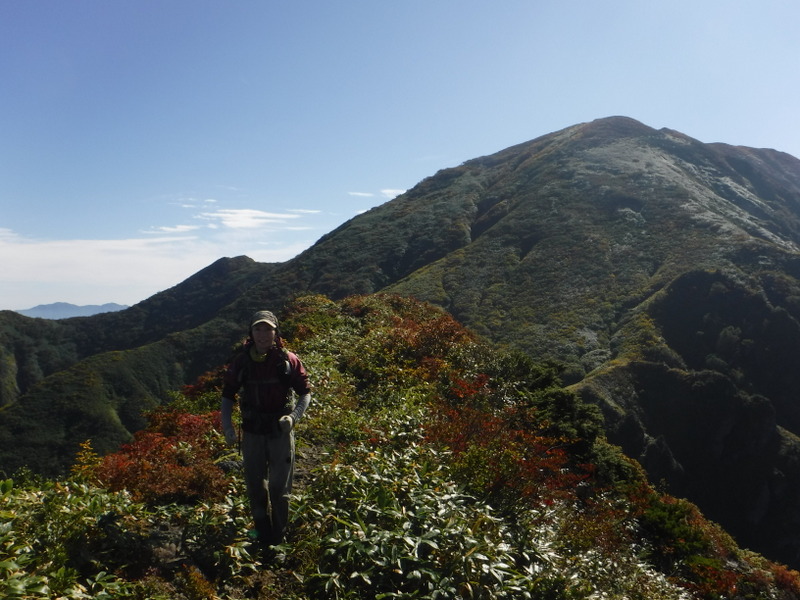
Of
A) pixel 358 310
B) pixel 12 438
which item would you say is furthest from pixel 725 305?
pixel 12 438

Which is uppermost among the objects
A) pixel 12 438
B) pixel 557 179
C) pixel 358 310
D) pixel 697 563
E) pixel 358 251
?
pixel 557 179

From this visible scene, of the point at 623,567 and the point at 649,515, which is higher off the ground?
the point at 623,567

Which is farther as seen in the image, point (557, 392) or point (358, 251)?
point (358, 251)

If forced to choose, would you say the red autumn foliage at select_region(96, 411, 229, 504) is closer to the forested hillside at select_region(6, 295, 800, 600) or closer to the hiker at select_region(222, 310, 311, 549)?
the forested hillside at select_region(6, 295, 800, 600)

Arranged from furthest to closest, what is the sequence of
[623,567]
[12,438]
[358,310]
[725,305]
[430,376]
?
[12,438] → [725,305] → [358,310] → [430,376] → [623,567]

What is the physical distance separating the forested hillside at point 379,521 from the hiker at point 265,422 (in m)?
0.30

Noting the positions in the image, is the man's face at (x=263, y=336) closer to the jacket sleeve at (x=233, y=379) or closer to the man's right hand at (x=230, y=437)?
the jacket sleeve at (x=233, y=379)

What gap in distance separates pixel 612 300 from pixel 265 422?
3626 cm

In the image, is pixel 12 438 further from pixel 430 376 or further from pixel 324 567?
pixel 324 567

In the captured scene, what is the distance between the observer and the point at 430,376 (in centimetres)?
1107

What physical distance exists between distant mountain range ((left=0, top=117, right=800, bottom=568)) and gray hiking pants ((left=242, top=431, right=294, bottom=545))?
34.5ft

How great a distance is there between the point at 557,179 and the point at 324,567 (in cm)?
6220

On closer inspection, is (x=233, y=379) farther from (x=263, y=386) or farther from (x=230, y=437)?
(x=230, y=437)

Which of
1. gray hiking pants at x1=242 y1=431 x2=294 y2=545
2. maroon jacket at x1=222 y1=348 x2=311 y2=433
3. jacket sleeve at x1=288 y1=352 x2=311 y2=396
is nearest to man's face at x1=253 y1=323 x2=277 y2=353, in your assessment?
maroon jacket at x1=222 y1=348 x2=311 y2=433
